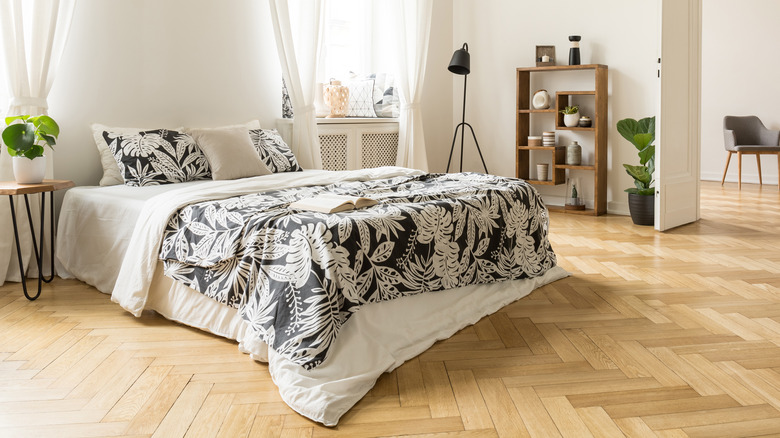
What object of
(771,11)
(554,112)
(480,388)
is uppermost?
(771,11)

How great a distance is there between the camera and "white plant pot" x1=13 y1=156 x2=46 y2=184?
3.46 m

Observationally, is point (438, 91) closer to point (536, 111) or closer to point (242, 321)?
point (536, 111)

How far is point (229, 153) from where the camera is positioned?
4125mm

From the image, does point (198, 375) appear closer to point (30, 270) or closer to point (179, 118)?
point (30, 270)

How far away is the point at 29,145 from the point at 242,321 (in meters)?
1.61

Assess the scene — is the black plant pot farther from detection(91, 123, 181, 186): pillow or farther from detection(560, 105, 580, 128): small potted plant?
detection(91, 123, 181, 186): pillow

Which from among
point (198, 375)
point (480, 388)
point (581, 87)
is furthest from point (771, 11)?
point (198, 375)

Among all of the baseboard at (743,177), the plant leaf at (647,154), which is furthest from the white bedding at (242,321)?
the baseboard at (743,177)

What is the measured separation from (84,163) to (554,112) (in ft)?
12.8

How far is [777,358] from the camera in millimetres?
2559

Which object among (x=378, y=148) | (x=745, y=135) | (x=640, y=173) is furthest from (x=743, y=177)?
(x=378, y=148)

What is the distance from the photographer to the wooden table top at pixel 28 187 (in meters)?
3.29

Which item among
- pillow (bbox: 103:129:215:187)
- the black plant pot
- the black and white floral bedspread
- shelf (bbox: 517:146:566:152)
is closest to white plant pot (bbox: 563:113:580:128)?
shelf (bbox: 517:146:566:152)

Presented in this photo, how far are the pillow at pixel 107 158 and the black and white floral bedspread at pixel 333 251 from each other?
3.84 feet
